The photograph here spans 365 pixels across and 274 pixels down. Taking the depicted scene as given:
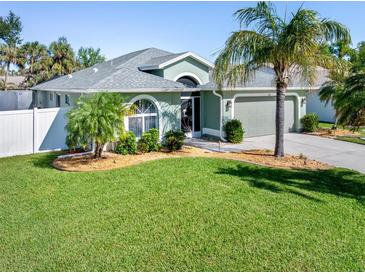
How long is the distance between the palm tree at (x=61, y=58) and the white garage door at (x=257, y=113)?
30.1 meters

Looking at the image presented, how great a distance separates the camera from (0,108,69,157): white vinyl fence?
14633 millimetres

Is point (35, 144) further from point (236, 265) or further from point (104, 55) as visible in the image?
point (104, 55)

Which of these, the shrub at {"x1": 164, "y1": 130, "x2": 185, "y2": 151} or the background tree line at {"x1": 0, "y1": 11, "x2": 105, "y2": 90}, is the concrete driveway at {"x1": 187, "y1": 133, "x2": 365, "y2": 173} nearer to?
the shrub at {"x1": 164, "y1": 130, "x2": 185, "y2": 151}

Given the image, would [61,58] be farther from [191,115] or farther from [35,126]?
[35,126]

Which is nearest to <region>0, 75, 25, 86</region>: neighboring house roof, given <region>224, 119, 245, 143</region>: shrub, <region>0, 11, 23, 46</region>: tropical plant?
<region>0, 11, 23, 46</region>: tropical plant

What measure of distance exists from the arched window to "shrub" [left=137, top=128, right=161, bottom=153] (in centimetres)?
111

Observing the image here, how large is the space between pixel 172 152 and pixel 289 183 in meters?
6.57

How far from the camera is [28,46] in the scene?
4131 centimetres

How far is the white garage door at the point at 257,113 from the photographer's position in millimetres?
20333

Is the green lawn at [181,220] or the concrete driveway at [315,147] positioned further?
A: the concrete driveway at [315,147]

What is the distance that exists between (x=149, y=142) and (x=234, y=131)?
590 centimetres

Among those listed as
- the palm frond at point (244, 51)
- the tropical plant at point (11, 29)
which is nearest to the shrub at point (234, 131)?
the palm frond at point (244, 51)

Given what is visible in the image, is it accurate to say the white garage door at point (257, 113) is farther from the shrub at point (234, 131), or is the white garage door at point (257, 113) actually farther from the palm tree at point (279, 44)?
the palm tree at point (279, 44)

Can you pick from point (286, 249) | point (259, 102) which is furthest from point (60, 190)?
point (259, 102)
